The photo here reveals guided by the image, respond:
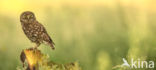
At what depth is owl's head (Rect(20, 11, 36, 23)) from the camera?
2.18 m

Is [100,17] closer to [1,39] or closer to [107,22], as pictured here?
[107,22]

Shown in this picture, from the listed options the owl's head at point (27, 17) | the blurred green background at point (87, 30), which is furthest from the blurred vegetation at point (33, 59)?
the owl's head at point (27, 17)

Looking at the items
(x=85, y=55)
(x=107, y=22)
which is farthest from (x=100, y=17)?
(x=85, y=55)

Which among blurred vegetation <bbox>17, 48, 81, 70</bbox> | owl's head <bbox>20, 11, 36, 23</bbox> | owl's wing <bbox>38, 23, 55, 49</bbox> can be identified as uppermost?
owl's head <bbox>20, 11, 36, 23</bbox>

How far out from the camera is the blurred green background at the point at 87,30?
2203 millimetres

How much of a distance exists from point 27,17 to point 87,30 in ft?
1.04

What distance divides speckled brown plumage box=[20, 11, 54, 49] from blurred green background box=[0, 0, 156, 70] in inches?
0.9

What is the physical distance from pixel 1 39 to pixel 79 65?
0.42 metres

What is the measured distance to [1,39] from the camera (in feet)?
7.20

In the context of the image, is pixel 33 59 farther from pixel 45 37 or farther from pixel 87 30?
pixel 87 30

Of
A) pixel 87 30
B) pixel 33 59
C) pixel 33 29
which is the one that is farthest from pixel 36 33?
pixel 87 30

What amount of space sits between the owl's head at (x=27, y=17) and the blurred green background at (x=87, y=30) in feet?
0.08

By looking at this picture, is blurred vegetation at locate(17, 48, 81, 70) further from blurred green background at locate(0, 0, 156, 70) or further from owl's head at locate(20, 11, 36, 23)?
owl's head at locate(20, 11, 36, 23)

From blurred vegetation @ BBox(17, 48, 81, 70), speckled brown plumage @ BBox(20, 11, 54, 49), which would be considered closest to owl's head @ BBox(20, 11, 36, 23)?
speckled brown plumage @ BBox(20, 11, 54, 49)
